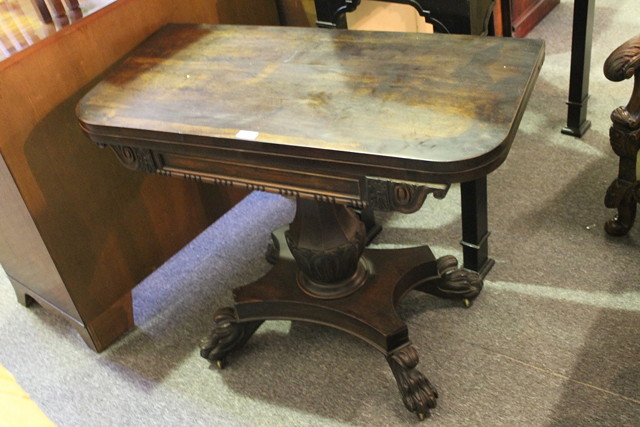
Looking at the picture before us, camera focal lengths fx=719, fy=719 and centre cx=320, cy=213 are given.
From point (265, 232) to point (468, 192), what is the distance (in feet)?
2.56

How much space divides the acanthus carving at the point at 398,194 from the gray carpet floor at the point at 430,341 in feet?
1.92

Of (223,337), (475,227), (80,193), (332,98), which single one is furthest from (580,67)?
(80,193)

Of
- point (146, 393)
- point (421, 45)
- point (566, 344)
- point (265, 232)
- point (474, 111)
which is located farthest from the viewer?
point (265, 232)

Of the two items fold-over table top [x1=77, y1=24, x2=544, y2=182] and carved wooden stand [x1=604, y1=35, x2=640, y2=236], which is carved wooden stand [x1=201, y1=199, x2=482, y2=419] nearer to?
fold-over table top [x1=77, y1=24, x2=544, y2=182]

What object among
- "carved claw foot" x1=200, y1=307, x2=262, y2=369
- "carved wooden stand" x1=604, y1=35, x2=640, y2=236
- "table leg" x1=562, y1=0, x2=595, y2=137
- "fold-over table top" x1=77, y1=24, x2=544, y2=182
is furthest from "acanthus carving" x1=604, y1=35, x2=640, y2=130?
"carved claw foot" x1=200, y1=307, x2=262, y2=369

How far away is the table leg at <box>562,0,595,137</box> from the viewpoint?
7.40ft

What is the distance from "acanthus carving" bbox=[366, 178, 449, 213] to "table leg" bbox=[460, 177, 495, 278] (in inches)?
18.7

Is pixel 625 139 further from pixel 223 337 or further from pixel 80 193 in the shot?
pixel 80 193

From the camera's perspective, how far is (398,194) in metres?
1.35

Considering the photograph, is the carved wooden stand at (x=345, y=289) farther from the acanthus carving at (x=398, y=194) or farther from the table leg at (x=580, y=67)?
the table leg at (x=580, y=67)

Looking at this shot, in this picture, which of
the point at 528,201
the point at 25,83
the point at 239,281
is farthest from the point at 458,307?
the point at 25,83

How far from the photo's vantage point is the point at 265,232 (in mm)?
2369

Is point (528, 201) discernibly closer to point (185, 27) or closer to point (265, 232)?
point (265, 232)

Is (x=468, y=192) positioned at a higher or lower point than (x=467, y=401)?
higher
